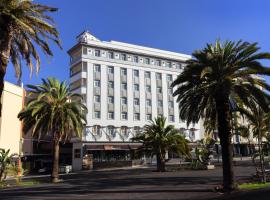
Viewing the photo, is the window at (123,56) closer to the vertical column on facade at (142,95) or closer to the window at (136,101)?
the vertical column on facade at (142,95)

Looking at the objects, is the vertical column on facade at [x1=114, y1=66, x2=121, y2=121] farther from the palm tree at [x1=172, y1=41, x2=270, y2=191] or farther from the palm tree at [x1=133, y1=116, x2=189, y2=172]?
the palm tree at [x1=172, y1=41, x2=270, y2=191]

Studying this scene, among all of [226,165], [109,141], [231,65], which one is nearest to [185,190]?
[226,165]

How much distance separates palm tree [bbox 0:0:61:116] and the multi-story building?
4912 centimetres

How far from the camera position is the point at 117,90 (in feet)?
242

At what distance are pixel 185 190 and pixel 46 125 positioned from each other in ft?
63.2

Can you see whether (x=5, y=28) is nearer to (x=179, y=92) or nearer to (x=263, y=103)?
(x=179, y=92)

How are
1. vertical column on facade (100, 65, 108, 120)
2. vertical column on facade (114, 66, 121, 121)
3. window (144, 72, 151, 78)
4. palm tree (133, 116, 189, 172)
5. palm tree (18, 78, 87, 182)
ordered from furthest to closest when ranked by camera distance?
1. window (144, 72, 151, 78)
2. vertical column on facade (114, 66, 121, 121)
3. vertical column on facade (100, 65, 108, 120)
4. palm tree (133, 116, 189, 172)
5. palm tree (18, 78, 87, 182)

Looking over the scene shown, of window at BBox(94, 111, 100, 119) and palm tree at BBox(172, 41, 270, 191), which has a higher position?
window at BBox(94, 111, 100, 119)

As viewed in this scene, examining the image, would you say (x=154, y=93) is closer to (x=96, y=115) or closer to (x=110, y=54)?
(x=110, y=54)

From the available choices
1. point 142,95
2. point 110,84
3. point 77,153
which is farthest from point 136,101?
point 77,153

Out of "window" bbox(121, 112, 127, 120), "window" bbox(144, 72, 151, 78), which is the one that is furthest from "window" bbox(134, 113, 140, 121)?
"window" bbox(144, 72, 151, 78)

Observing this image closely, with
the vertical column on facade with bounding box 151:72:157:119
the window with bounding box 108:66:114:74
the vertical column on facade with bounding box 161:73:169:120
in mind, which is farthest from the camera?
the vertical column on facade with bounding box 161:73:169:120

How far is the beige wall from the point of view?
60.9 metres

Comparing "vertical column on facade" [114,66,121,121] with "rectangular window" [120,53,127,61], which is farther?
"rectangular window" [120,53,127,61]
